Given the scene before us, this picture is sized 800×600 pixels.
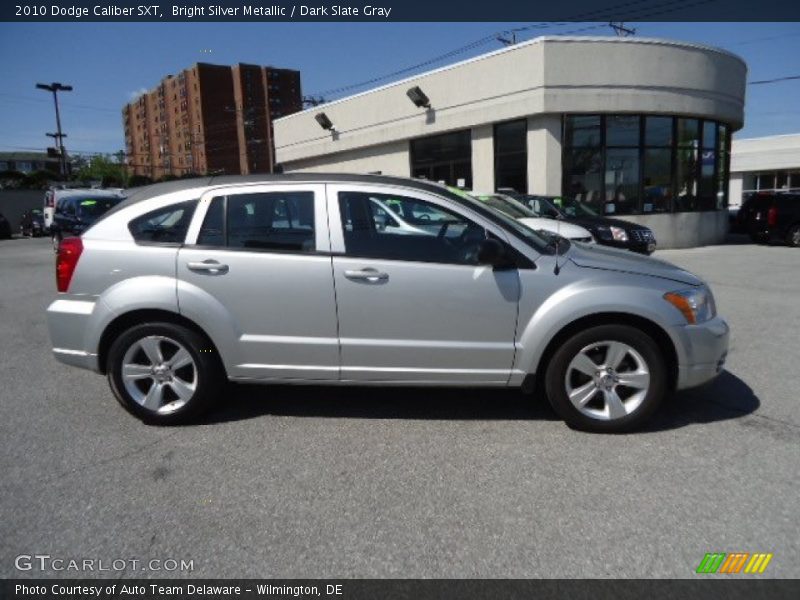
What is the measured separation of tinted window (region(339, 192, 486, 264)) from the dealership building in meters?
12.5

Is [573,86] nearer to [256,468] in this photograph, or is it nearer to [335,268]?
[335,268]

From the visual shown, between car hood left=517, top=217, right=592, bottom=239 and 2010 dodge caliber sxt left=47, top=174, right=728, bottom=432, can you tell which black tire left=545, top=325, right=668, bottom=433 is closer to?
2010 dodge caliber sxt left=47, top=174, right=728, bottom=432

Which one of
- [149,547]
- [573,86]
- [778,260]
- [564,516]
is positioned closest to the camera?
[149,547]

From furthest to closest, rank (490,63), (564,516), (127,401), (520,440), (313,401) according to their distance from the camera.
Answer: (490,63), (313,401), (127,401), (520,440), (564,516)

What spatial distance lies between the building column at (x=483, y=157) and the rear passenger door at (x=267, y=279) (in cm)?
1378

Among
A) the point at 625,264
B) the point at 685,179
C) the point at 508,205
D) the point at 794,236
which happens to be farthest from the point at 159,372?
the point at 794,236

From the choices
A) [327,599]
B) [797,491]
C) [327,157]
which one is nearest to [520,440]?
[797,491]

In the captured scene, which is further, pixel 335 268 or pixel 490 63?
pixel 490 63

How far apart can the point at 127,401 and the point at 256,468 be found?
4.15 feet

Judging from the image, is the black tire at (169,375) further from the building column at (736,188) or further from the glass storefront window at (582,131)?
the building column at (736,188)

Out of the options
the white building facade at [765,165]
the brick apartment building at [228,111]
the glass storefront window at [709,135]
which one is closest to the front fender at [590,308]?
the glass storefront window at [709,135]

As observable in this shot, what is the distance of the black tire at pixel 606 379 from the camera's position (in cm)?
363

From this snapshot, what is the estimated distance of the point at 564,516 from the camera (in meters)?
2.80

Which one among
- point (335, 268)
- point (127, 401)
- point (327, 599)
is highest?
point (335, 268)
